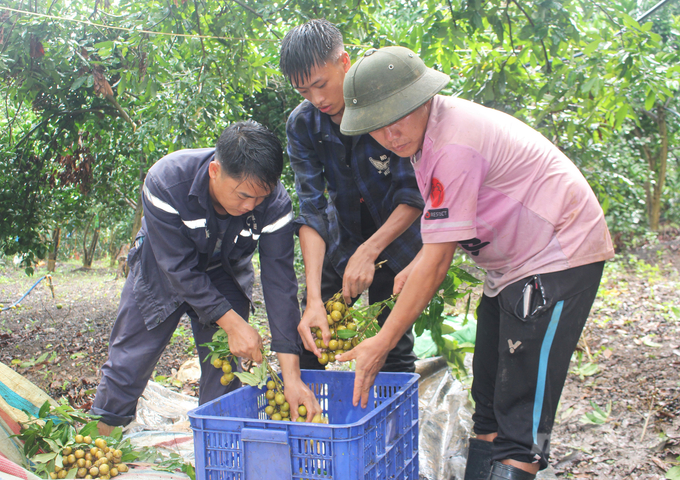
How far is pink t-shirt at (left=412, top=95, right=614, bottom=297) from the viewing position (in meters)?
1.48

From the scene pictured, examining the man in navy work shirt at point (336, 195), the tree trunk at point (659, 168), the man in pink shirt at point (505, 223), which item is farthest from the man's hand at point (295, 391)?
the tree trunk at point (659, 168)

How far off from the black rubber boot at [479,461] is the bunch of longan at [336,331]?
63 centimetres

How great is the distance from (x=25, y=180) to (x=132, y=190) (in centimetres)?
135

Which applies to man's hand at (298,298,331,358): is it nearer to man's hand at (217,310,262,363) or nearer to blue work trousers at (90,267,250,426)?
man's hand at (217,310,262,363)

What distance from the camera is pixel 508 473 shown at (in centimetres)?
163

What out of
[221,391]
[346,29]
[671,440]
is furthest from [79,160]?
[671,440]

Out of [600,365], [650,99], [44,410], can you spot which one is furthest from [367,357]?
[600,365]

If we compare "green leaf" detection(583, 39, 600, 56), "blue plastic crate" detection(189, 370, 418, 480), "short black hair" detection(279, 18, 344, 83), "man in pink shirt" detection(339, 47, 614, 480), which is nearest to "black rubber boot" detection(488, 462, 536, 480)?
"man in pink shirt" detection(339, 47, 614, 480)

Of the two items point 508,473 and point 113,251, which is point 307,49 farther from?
point 113,251

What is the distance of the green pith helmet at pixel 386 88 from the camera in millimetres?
1515

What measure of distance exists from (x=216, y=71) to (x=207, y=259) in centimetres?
245

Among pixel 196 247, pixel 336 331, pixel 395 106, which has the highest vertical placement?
pixel 395 106

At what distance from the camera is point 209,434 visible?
5.23ft

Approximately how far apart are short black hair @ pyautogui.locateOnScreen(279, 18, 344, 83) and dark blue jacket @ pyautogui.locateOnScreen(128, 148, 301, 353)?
0.49 m
